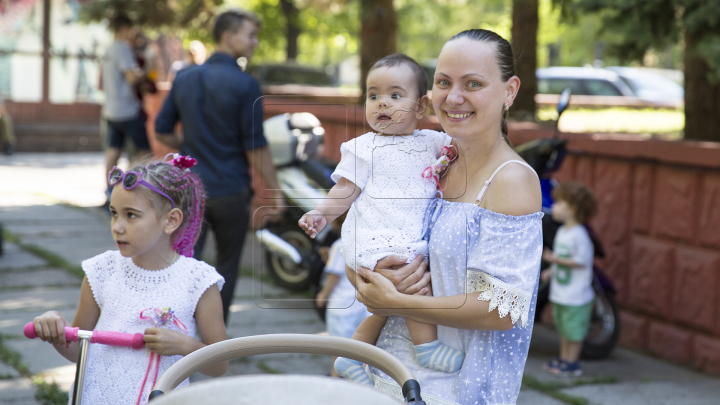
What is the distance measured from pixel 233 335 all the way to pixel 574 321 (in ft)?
7.38

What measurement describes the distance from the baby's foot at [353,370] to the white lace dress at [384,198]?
31cm

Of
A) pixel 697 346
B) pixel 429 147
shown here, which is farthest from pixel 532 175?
pixel 697 346

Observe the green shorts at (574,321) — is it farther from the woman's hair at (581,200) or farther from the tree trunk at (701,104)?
the tree trunk at (701,104)

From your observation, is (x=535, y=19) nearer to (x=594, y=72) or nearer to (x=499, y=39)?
(x=499, y=39)

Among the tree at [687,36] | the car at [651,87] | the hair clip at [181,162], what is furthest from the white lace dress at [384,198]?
the car at [651,87]

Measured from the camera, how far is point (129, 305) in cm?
240

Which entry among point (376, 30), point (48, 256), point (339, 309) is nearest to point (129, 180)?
point (339, 309)

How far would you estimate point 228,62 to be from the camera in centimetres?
441

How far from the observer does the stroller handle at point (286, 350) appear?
Result: 1.76m

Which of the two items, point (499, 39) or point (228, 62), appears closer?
point (499, 39)

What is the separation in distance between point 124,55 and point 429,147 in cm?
774

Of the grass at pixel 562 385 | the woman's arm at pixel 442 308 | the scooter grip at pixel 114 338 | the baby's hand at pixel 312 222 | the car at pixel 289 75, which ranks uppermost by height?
the car at pixel 289 75

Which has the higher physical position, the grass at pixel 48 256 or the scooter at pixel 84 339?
the scooter at pixel 84 339

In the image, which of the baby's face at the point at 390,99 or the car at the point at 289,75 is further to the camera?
the car at the point at 289,75
